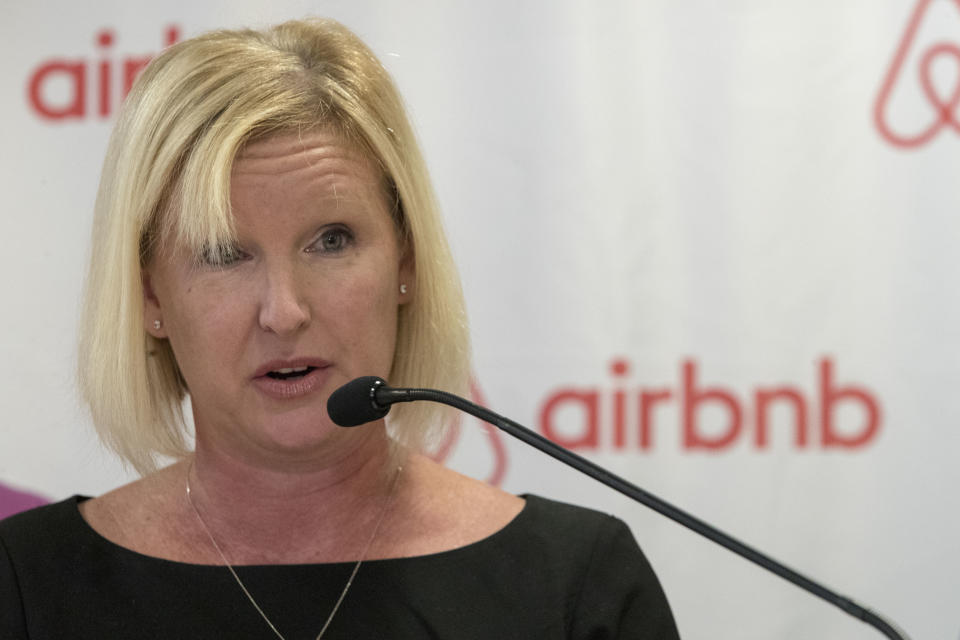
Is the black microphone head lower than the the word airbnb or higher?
higher

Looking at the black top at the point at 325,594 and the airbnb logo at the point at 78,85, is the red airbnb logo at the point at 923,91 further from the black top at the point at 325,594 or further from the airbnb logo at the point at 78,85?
the airbnb logo at the point at 78,85

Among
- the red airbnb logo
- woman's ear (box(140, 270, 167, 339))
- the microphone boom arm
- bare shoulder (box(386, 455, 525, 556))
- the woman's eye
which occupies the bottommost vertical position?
bare shoulder (box(386, 455, 525, 556))

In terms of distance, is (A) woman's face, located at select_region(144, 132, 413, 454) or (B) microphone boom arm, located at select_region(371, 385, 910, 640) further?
(A) woman's face, located at select_region(144, 132, 413, 454)

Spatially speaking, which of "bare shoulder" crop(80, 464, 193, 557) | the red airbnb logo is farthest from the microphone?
the red airbnb logo

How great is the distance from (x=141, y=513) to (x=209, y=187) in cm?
41

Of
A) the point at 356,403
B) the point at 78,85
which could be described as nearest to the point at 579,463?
the point at 356,403

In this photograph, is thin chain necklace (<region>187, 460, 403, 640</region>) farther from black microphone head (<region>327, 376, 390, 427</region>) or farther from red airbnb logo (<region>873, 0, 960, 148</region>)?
red airbnb logo (<region>873, 0, 960, 148</region>)

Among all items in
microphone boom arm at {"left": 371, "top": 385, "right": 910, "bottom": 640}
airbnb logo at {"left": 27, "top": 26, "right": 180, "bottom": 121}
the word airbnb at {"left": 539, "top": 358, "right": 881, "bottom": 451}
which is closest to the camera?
microphone boom arm at {"left": 371, "top": 385, "right": 910, "bottom": 640}

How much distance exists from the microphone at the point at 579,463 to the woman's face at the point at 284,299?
0.21 metres

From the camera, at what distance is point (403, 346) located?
146 centimetres

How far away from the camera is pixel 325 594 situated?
1335 millimetres

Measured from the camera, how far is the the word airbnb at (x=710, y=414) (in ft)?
6.08

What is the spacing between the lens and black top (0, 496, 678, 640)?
4.29ft

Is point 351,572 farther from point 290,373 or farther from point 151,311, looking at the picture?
point 151,311
